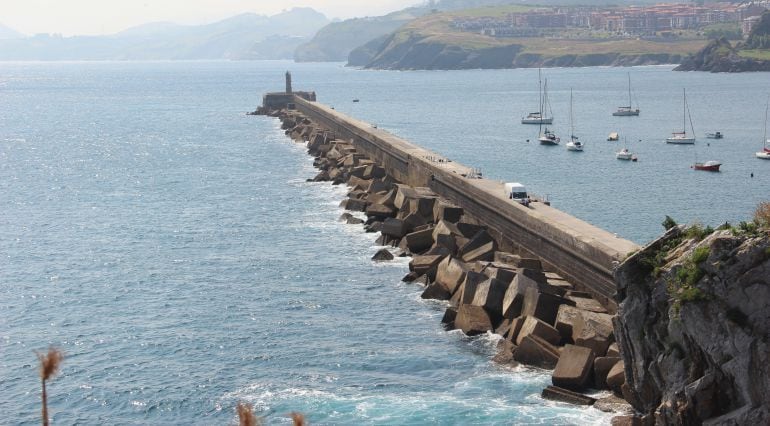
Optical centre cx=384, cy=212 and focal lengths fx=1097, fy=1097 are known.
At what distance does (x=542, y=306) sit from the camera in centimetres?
3584

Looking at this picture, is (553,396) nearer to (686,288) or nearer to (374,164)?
(686,288)

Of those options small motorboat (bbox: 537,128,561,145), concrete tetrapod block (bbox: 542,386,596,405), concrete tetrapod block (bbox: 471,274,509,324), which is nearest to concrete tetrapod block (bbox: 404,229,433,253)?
concrete tetrapod block (bbox: 471,274,509,324)

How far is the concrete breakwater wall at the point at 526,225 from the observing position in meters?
37.0

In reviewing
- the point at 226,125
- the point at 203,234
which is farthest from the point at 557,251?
the point at 226,125

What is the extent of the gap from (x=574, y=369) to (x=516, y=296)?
20.7 ft

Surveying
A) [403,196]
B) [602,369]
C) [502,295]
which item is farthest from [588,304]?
[403,196]

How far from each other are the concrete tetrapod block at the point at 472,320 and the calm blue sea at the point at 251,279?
58cm

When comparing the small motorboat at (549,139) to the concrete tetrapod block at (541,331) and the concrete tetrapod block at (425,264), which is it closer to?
the concrete tetrapod block at (425,264)

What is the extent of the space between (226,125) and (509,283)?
3789 inches

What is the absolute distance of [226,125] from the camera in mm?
131125

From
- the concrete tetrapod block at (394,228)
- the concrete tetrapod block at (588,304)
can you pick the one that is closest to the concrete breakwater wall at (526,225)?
the concrete tetrapod block at (588,304)

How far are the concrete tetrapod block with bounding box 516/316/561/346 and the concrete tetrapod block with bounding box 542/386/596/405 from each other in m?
3.50

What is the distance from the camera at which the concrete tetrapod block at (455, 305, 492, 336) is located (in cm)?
3688

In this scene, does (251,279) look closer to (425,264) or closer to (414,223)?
(425,264)
